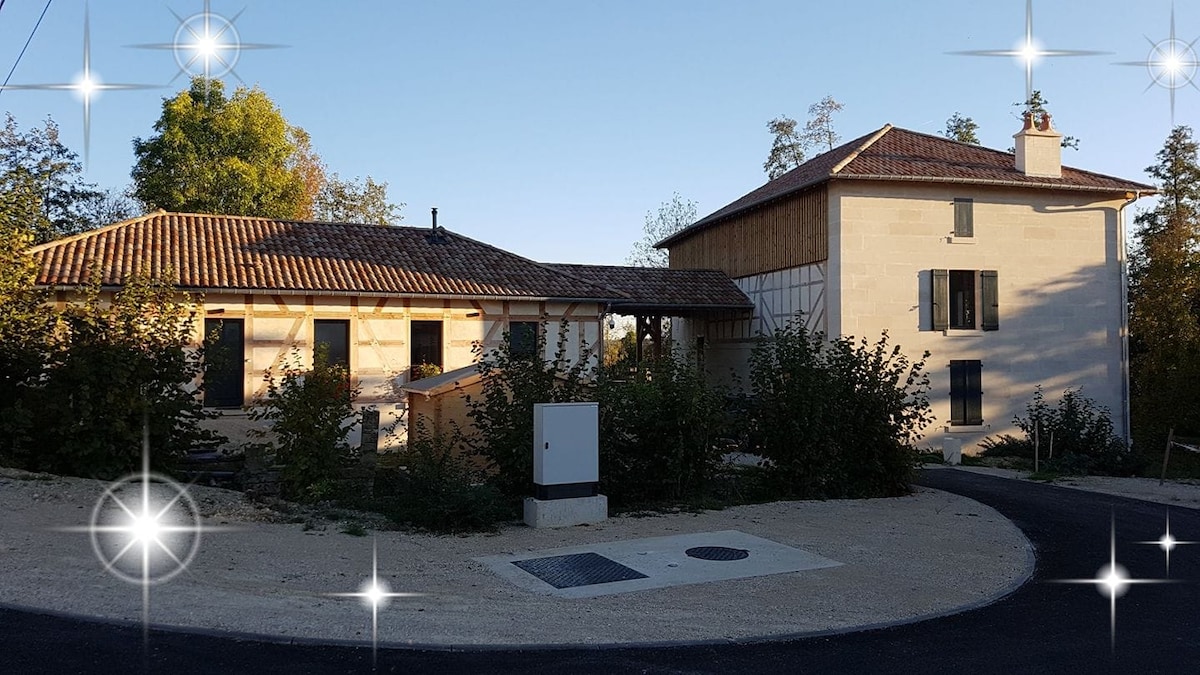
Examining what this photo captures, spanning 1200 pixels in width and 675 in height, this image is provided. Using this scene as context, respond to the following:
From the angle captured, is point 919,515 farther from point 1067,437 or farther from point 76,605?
point 1067,437

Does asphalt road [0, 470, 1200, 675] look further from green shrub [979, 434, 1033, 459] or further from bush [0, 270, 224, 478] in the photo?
green shrub [979, 434, 1033, 459]

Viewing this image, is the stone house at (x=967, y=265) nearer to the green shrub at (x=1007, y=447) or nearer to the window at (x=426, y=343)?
the green shrub at (x=1007, y=447)

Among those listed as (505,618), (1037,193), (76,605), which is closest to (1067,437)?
(1037,193)

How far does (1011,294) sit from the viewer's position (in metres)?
21.3

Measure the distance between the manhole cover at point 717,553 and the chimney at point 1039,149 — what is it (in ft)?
54.5

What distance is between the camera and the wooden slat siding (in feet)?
68.0

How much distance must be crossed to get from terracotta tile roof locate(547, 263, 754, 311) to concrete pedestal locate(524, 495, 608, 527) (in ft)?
40.0

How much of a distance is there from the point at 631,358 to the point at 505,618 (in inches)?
268

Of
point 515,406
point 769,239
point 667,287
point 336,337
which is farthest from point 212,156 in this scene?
point 515,406

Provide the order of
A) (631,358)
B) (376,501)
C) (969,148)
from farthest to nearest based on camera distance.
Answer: (969,148) → (631,358) → (376,501)

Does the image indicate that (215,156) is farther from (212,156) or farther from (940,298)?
(940,298)

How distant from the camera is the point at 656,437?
10.8 m

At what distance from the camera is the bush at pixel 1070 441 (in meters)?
17.2

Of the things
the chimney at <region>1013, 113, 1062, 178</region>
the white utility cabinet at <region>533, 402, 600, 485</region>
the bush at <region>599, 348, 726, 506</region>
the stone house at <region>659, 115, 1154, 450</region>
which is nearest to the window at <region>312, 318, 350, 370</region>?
the bush at <region>599, 348, 726, 506</region>
